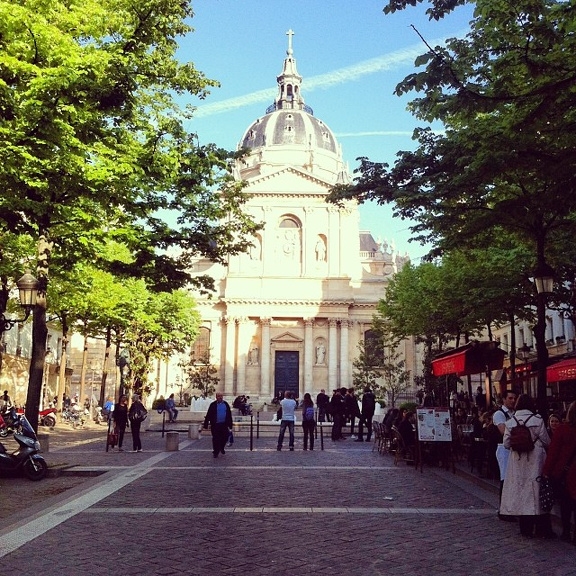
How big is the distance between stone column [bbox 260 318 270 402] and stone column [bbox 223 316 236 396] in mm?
2596

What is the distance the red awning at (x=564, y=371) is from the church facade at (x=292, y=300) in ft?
122

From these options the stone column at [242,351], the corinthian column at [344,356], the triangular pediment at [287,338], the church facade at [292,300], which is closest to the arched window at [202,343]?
the church facade at [292,300]

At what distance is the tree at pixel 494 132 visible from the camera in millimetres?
8305

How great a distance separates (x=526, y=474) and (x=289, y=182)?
54.2m

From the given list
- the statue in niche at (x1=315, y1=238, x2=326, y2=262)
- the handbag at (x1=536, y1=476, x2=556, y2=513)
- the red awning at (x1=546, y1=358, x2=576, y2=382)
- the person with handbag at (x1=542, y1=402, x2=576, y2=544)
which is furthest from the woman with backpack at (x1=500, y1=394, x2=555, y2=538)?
the statue in niche at (x1=315, y1=238, x2=326, y2=262)

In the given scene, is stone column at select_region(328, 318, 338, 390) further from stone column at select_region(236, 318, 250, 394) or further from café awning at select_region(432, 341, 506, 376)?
café awning at select_region(432, 341, 506, 376)

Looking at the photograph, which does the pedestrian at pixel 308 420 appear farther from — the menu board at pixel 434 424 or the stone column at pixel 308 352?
the stone column at pixel 308 352

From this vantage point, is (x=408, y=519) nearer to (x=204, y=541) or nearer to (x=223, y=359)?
(x=204, y=541)

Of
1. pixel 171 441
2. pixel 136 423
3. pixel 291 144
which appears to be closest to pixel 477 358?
pixel 171 441

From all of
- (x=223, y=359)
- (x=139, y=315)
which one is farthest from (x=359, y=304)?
(x=139, y=315)

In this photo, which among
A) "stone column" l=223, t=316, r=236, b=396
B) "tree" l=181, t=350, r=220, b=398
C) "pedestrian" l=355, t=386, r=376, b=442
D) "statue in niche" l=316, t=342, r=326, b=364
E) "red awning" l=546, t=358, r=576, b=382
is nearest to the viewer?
"red awning" l=546, t=358, r=576, b=382

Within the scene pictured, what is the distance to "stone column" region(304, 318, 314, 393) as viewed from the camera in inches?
2245

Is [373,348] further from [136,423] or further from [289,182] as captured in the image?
[136,423]

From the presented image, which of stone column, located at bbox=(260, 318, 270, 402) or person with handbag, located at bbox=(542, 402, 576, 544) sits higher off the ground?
stone column, located at bbox=(260, 318, 270, 402)
